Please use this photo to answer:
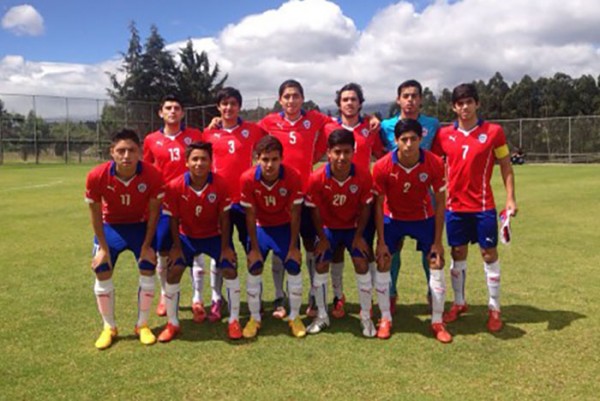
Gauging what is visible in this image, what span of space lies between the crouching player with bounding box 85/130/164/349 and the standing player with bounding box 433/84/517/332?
102 inches

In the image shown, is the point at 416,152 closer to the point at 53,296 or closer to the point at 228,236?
the point at 228,236

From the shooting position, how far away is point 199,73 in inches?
2063

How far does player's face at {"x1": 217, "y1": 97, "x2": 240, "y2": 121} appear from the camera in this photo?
5.11 meters

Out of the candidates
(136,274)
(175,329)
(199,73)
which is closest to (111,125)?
(199,73)

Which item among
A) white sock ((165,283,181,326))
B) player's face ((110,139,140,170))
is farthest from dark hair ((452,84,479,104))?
white sock ((165,283,181,326))

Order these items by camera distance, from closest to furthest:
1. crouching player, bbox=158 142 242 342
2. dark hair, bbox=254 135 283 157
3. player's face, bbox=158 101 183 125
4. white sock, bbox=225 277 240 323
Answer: dark hair, bbox=254 135 283 157 < crouching player, bbox=158 142 242 342 < white sock, bbox=225 277 240 323 < player's face, bbox=158 101 183 125

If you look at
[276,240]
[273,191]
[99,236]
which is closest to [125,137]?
[99,236]

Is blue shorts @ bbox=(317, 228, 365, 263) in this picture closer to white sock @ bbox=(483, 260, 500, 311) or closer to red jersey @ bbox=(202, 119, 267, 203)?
red jersey @ bbox=(202, 119, 267, 203)

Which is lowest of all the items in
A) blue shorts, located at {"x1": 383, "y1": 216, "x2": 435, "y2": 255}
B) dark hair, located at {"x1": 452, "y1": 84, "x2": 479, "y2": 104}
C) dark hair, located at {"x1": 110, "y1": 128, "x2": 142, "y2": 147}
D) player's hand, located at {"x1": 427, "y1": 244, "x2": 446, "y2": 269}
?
player's hand, located at {"x1": 427, "y1": 244, "x2": 446, "y2": 269}

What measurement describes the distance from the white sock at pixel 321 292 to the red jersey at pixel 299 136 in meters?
0.94

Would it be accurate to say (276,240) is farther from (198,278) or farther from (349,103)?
(349,103)

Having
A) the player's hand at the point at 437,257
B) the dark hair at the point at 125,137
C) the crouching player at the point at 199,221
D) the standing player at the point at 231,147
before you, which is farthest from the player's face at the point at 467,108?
the dark hair at the point at 125,137

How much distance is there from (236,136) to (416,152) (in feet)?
5.90

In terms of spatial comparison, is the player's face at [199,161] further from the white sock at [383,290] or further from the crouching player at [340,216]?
the white sock at [383,290]
